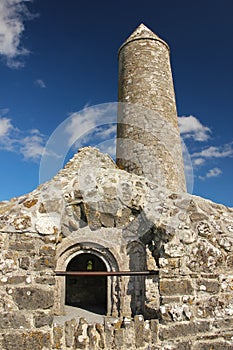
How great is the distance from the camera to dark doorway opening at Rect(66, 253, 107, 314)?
10.6 metres

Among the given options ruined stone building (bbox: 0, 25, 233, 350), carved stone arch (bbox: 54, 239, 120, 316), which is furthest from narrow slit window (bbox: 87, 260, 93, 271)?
ruined stone building (bbox: 0, 25, 233, 350)

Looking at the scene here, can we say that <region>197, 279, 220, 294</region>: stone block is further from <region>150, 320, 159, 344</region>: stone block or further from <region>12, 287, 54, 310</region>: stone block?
<region>12, 287, 54, 310</region>: stone block

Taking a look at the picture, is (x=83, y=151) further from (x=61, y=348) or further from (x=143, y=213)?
(x=61, y=348)

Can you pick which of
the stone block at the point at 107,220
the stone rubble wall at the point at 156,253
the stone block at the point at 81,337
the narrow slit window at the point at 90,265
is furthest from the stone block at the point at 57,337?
the narrow slit window at the point at 90,265

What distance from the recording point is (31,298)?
10.2 feet

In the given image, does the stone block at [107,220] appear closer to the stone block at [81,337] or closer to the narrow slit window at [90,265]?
the stone block at [81,337]

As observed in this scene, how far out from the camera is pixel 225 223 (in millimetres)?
3885

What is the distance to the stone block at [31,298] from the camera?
310 cm

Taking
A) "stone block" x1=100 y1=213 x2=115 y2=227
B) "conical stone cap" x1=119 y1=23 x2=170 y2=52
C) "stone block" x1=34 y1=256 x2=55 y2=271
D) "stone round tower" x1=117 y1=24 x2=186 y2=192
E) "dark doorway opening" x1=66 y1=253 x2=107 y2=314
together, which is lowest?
"dark doorway opening" x1=66 y1=253 x2=107 y2=314

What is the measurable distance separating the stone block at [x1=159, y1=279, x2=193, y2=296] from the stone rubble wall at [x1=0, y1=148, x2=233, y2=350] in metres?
0.01

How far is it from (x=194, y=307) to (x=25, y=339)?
1.81 m

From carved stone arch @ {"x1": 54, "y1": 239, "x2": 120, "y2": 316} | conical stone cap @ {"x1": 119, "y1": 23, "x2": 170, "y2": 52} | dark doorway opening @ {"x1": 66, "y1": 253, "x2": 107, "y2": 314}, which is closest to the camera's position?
carved stone arch @ {"x1": 54, "y1": 239, "x2": 120, "y2": 316}

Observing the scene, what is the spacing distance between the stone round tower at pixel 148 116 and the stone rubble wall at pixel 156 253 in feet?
24.4

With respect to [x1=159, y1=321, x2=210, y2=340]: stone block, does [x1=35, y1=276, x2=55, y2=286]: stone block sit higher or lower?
higher
